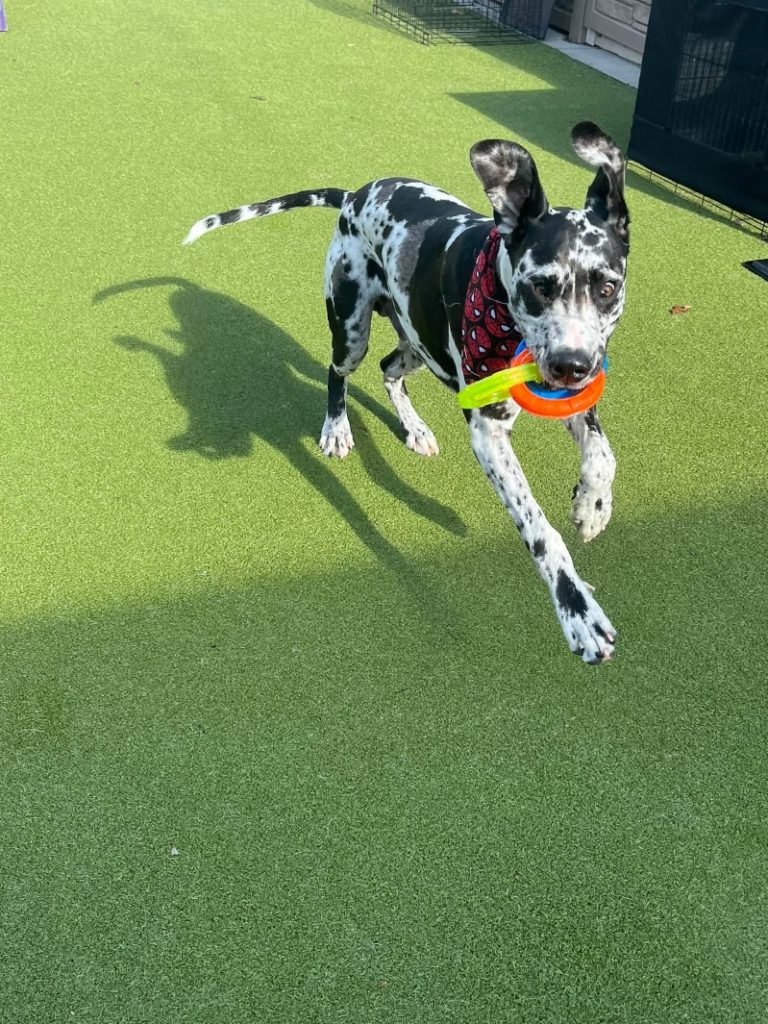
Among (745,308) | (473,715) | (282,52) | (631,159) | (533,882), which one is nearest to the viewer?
(533,882)

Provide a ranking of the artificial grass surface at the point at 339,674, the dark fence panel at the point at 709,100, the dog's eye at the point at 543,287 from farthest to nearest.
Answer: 1. the dark fence panel at the point at 709,100
2. the dog's eye at the point at 543,287
3. the artificial grass surface at the point at 339,674

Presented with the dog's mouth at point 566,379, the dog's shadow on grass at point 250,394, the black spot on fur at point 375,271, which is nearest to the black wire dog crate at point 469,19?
the dog's shadow on grass at point 250,394

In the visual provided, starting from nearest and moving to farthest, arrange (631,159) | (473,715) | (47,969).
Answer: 1. (47,969)
2. (473,715)
3. (631,159)

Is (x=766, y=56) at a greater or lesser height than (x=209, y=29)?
greater

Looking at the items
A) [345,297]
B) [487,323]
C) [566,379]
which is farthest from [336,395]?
[566,379]

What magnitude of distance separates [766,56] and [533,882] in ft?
16.9

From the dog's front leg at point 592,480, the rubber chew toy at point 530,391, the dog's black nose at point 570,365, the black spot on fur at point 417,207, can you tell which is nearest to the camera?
the dog's black nose at point 570,365

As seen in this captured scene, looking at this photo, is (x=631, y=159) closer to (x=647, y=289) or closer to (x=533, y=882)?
(x=647, y=289)

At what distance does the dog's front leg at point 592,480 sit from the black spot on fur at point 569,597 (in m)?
0.37

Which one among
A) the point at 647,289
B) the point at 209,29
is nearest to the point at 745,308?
the point at 647,289

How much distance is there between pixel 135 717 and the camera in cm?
333

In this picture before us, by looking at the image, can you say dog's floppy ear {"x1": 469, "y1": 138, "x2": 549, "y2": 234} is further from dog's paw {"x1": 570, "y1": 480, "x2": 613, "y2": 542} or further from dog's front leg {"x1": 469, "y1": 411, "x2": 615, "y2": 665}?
dog's paw {"x1": 570, "y1": 480, "x2": 613, "y2": 542}

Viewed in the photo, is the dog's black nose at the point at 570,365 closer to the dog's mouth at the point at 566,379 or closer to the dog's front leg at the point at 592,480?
the dog's mouth at the point at 566,379

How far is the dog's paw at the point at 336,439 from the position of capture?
14.9ft
